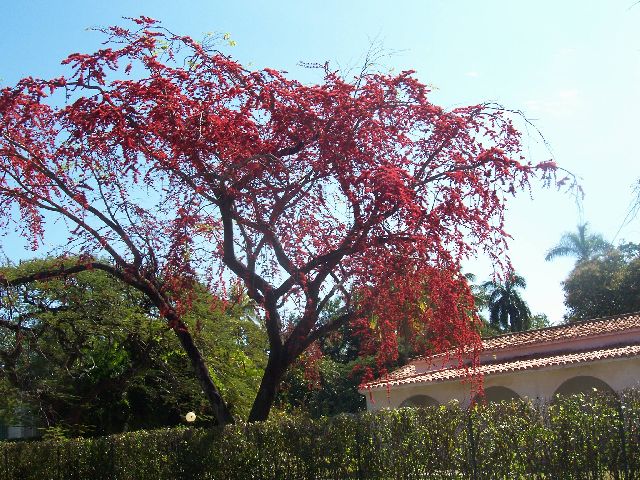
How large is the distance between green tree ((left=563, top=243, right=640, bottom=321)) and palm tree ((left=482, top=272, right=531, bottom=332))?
639 centimetres

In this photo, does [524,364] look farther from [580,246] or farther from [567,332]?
[580,246]

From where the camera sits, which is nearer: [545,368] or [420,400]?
[545,368]

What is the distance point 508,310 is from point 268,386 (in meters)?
42.9

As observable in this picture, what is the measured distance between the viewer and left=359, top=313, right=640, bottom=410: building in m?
21.8

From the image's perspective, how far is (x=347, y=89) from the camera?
9.44m

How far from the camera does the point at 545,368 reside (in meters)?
22.6

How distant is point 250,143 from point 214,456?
14.5ft

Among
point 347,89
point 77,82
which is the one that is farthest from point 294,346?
point 77,82

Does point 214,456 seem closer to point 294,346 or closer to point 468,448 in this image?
point 294,346

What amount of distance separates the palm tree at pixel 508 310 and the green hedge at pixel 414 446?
133 feet

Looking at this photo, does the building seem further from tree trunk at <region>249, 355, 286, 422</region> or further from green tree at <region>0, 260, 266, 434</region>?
tree trunk at <region>249, 355, 286, 422</region>

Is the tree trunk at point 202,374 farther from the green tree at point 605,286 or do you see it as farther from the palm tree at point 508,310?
the palm tree at point 508,310

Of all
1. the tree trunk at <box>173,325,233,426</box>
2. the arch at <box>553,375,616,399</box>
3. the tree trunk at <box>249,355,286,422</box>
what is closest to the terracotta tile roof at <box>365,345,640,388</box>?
the arch at <box>553,375,616,399</box>

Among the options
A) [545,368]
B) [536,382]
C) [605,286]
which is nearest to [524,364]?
[536,382]
